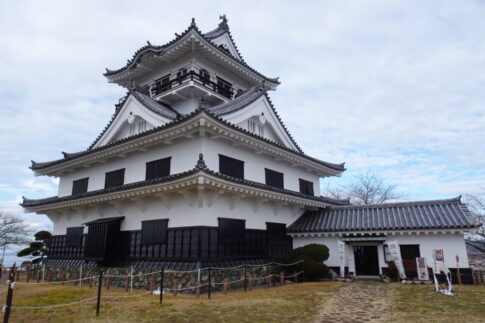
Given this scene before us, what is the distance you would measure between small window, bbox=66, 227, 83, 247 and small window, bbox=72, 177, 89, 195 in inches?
92.2

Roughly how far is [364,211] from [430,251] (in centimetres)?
429

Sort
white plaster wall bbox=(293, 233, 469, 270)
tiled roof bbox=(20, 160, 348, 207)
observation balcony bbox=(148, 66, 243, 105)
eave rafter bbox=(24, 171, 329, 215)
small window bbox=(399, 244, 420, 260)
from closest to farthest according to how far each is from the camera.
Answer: tiled roof bbox=(20, 160, 348, 207), eave rafter bbox=(24, 171, 329, 215), white plaster wall bbox=(293, 233, 469, 270), small window bbox=(399, 244, 420, 260), observation balcony bbox=(148, 66, 243, 105)

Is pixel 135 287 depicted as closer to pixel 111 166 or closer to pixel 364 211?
pixel 111 166

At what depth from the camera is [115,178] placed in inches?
721

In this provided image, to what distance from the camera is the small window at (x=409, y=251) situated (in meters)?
16.4

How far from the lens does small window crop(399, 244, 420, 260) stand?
16422mm

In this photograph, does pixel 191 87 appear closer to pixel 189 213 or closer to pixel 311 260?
pixel 189 213

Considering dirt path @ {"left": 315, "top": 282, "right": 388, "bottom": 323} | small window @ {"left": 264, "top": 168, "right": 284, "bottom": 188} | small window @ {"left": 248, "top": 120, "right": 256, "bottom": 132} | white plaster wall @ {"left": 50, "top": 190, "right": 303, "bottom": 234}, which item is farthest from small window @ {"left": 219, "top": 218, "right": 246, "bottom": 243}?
small window @ {"left": 248, "top": 120, "right": 256, "bottom": 132}

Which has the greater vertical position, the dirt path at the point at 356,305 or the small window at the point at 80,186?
the small window at the point at 80,186

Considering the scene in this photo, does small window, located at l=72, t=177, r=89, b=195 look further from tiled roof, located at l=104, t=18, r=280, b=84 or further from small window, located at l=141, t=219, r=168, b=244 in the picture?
tiled roof, located at l=104, t=18, r=280, b=84

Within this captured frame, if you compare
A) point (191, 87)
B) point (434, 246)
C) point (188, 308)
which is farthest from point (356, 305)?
point (191, 87)

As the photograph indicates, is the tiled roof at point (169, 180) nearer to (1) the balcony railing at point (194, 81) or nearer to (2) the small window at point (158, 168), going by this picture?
(2) the small window at point (158, 168)

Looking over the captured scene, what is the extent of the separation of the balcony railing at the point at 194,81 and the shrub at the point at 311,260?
1150 centimetres

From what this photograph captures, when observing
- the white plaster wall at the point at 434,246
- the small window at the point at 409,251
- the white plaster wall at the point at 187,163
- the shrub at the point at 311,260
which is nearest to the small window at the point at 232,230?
the white plaster wall at the point at 187,163
